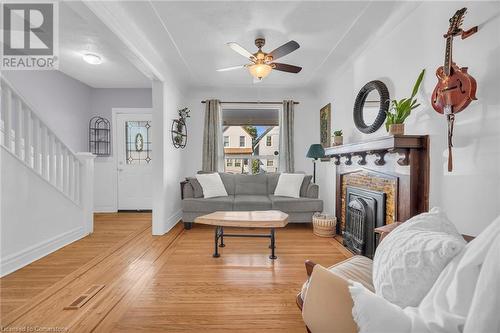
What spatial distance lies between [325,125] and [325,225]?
1.98m

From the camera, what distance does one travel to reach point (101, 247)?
2.95 meters

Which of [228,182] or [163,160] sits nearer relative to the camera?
[163,160]

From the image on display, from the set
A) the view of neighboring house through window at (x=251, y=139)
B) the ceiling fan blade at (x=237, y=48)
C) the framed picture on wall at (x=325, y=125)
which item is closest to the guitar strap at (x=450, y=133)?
the ceiling fan blade at (x=237, y=48)

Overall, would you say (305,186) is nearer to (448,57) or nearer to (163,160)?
(163,160)

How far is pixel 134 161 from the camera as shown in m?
4.95

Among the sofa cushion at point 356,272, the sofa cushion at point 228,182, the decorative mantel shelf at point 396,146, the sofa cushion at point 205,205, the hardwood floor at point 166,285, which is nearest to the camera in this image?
the sofa cushion at point 356,272

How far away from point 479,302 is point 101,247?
11.5 feet

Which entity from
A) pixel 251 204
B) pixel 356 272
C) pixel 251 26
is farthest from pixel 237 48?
pixel 251 204

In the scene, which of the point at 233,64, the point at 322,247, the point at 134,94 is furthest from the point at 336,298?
the point at 134,94

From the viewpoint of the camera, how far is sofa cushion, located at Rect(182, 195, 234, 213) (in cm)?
379

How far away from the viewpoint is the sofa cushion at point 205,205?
3.79 m

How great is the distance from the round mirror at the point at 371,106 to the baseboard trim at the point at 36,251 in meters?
4.05

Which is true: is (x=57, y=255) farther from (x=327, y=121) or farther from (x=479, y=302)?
(x=327, y=121)

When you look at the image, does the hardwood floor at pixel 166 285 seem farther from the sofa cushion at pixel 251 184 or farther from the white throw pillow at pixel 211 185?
the sofa cushion at pixel 251 184
